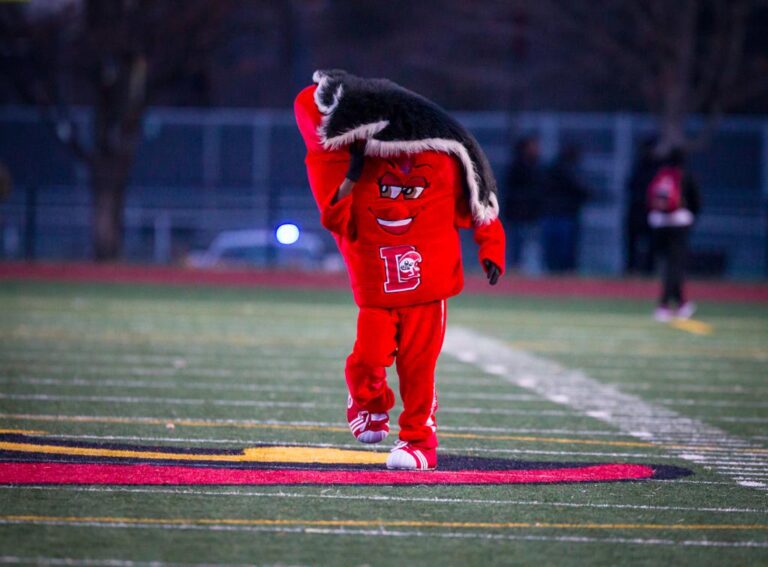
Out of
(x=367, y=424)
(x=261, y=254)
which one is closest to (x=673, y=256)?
(x=367, y=424)

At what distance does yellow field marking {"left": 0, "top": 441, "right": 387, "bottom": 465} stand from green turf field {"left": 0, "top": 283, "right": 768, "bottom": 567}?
1.04 feet

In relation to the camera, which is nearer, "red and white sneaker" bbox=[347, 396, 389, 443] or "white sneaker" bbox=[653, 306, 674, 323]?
"red and white sneaker" bbox=[347, 396, 389, 443]

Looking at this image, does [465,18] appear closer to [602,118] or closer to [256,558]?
[602,118]

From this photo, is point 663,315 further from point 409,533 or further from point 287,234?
point 409,533

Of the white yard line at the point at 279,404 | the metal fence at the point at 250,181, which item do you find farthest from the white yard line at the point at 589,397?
the metal fence at the point at 250,181

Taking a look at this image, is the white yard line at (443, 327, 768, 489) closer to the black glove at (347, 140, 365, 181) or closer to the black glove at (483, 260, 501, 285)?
the black glove at (483, 260, 501, 285)

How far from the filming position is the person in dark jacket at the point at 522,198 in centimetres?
2025

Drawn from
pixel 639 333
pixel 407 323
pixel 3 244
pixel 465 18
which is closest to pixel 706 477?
pixel 407 323

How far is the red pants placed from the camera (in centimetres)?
568

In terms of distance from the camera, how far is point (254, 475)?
529cm

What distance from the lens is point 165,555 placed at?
4.02 m

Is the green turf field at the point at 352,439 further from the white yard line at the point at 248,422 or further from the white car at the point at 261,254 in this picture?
the white car at the point at 261,254

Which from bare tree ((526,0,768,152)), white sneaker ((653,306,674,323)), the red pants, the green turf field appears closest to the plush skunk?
A: the red pants

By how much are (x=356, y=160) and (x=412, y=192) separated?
309 millimetres
